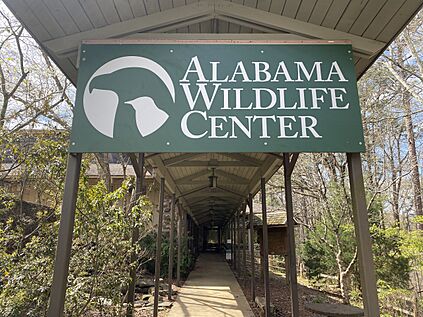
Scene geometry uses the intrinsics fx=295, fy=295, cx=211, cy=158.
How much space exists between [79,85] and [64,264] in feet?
4.11

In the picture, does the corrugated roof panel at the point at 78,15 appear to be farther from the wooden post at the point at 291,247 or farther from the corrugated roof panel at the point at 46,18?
the wooden post at the point at 291,247

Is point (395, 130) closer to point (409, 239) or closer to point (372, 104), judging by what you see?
point (372, 104)

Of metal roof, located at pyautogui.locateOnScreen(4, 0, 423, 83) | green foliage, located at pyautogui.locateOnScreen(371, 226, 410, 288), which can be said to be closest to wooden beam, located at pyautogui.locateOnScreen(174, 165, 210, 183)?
green foliage, located at pyautogui.locateOnScreen(371, 226, 410, 288)

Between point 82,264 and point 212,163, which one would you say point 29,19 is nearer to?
point 82,264

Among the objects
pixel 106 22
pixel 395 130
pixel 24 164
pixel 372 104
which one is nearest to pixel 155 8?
pixel 106 22

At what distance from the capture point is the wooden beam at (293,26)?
2354 mm

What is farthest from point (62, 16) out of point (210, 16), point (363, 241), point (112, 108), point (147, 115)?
point (363, 241)

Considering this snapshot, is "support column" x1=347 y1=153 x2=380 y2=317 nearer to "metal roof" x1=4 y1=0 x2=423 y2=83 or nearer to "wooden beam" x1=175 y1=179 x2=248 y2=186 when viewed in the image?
"metal roof" x1=4 y1=0 x2=423 y2=83

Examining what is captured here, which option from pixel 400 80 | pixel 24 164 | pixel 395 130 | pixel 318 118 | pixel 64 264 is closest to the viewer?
pixel 64 264

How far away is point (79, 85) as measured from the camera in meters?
2.17

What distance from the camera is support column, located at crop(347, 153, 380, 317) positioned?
1877mm

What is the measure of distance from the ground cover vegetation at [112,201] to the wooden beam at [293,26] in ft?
7.25

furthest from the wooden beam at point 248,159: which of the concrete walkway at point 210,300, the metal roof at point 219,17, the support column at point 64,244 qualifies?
the support column at point 64,244

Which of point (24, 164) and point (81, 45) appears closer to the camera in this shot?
point (81, 45)
